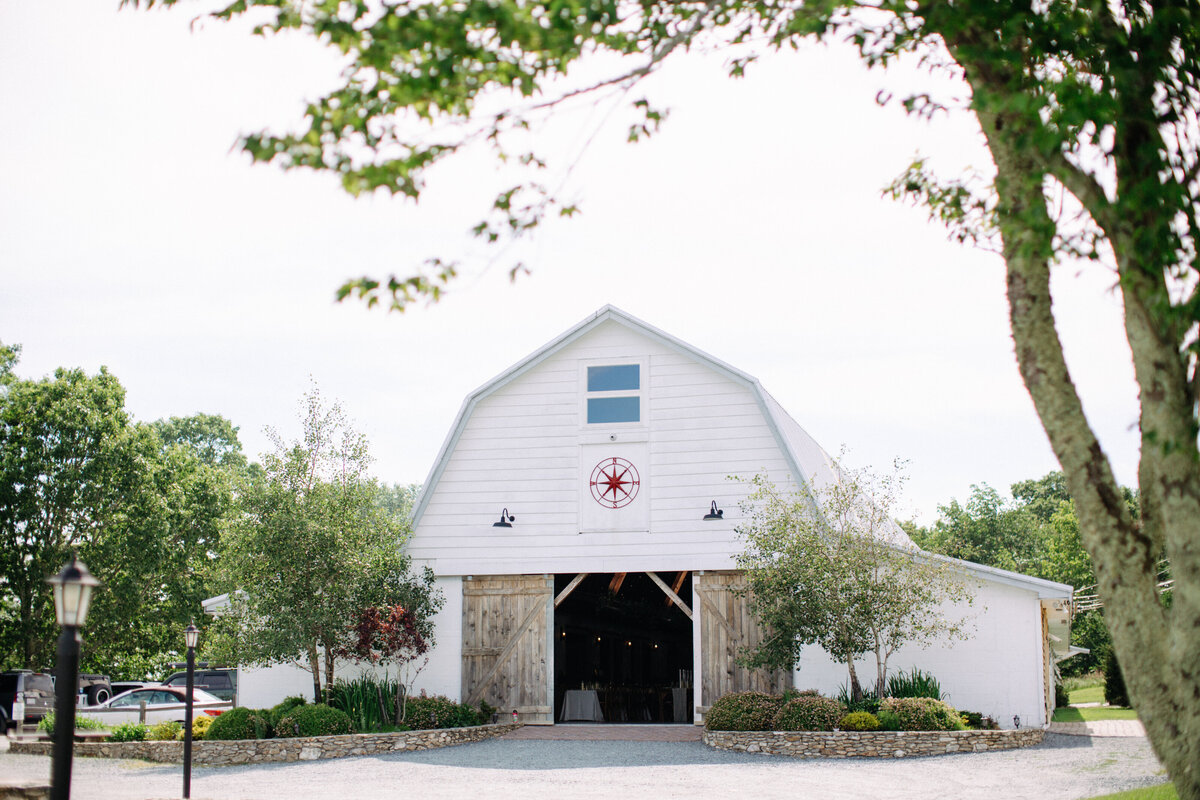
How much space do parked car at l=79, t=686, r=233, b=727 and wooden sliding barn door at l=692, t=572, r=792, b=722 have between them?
10146 mm

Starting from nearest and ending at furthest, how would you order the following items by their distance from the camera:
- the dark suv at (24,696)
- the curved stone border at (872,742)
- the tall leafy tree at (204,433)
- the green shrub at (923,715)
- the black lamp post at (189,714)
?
1. the black lamp post at (189,714)
2. the curved stone border at (872,742)
3. the green shrub at (923,715)
4. the dark suv at (24,696)
5. the tall leafy tree at (204,433)

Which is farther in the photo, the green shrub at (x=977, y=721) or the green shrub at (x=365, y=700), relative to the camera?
the green shrub at (x=365, y=700)

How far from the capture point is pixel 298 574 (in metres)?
17.0

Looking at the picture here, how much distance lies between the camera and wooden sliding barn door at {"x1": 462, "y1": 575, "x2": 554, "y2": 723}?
63.2 ft

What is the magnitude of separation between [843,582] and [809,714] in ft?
6.55

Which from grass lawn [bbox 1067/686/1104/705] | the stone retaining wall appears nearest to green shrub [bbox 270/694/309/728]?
the stone retaining wall

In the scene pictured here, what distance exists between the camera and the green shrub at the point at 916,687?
17.3m

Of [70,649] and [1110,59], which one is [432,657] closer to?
[70,649]

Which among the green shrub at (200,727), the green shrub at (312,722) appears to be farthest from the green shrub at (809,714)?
the green shrub at (200,727)

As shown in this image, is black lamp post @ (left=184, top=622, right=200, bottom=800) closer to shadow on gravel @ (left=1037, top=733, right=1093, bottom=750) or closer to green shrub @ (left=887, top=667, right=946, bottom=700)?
green shrub @ (left=887, top=667, right=946, bottom=700)

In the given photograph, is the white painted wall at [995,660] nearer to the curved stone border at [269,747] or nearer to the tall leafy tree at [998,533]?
the curved stone border at [269,747]

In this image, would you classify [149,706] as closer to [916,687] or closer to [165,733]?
[165,733]

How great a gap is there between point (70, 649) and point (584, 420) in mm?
13191

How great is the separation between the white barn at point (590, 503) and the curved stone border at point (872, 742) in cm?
248
